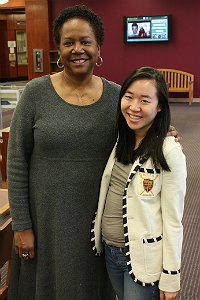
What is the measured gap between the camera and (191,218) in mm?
3342

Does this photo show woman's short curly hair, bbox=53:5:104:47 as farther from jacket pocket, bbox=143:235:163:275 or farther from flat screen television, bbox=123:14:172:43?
flat screen television, bbox=123:14:172:43

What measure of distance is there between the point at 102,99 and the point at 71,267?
2.49 ft

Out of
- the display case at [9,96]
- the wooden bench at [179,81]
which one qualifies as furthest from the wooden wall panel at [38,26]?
the display case at [9,96]

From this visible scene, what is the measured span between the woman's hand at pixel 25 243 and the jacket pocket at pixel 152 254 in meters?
0.53

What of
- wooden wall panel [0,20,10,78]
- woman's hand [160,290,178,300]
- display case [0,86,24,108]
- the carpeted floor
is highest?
wooden wall panel [0,20,10,78]

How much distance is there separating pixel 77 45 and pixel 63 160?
18.9 inches

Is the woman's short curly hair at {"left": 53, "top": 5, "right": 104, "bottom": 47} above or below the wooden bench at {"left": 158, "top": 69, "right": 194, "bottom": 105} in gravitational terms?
above

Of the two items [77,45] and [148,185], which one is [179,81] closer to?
[77,45]

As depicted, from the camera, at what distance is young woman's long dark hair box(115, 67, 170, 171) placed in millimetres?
1249

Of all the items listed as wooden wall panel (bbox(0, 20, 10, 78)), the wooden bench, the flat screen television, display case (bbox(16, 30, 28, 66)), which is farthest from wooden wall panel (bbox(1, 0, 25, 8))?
display case (bbox(16, 30, 28, 66))

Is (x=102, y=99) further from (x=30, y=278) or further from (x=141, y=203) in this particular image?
(x=30, y=278)

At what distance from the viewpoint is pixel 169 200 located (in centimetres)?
122

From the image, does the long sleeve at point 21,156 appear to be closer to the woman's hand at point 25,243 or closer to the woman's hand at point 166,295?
the woman's hand at point 25,243

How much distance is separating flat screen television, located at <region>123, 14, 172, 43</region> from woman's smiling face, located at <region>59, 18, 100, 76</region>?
364 inches
